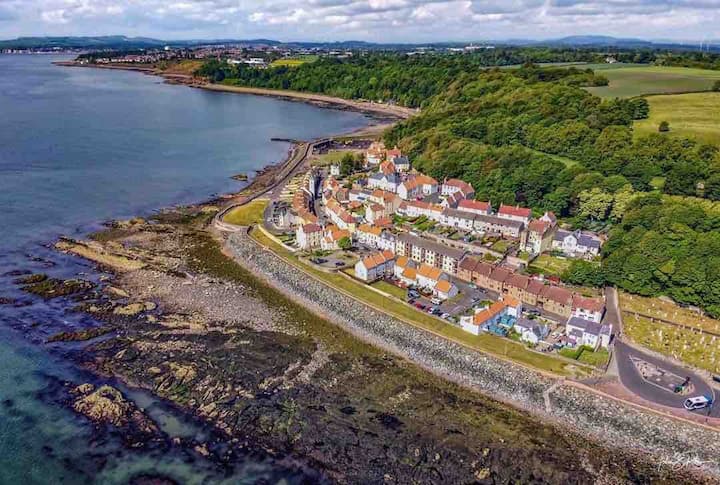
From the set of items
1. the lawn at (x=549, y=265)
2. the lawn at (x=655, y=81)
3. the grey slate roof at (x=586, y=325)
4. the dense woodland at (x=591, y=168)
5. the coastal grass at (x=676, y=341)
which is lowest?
the coastal grass at (x=676, y=341)

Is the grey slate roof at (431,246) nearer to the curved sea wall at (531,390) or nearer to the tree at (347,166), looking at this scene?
the curved sea wall at (531,390)

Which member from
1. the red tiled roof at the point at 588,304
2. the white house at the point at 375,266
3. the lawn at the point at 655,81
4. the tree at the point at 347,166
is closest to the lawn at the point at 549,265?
the red tiled roof at the point at 588,304

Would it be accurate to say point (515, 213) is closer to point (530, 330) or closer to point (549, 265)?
point (549, 265)

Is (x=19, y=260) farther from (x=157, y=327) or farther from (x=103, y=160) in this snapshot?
(x=103, y=160)

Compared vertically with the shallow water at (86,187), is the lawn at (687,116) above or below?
above

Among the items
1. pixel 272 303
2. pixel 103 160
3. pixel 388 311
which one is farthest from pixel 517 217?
pixel 103 160

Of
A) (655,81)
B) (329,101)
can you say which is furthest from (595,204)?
(329,101)

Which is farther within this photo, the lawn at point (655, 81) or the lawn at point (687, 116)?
the lawn at point (655, 81)
